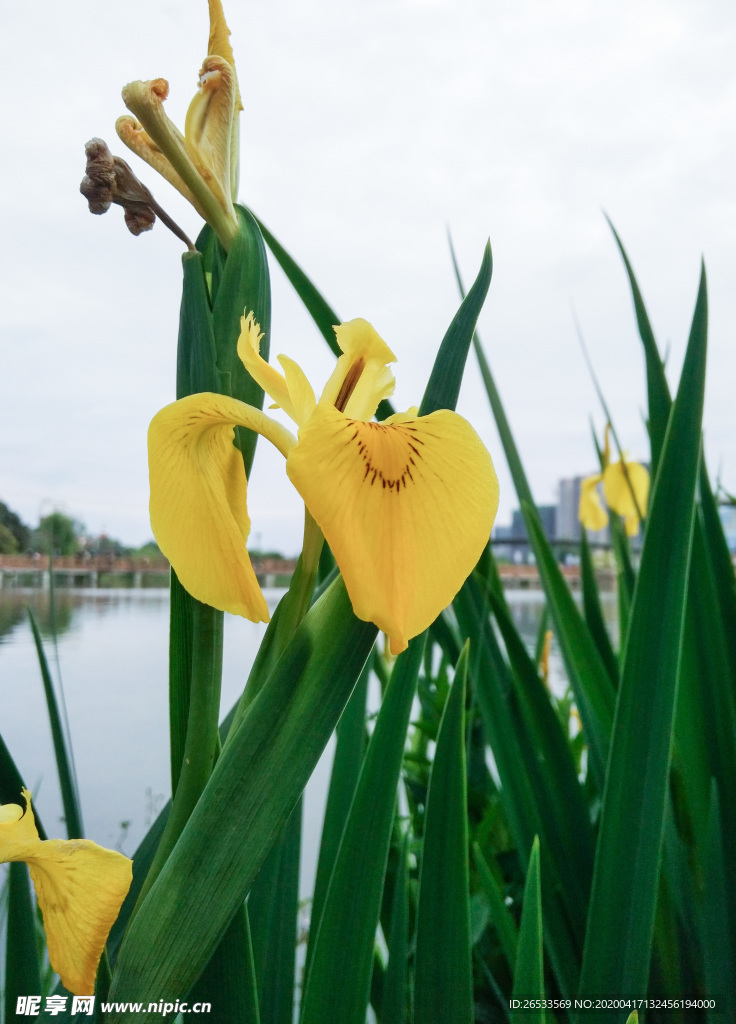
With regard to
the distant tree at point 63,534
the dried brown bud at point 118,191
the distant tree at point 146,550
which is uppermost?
the dried brown bud at point 118,191

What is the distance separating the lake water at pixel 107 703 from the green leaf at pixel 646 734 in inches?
12.1

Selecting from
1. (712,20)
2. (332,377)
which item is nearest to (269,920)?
(332,377)

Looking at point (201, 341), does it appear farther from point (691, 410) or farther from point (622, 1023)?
point (622, 1023)

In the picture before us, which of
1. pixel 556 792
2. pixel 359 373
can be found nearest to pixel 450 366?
pixel 359 373

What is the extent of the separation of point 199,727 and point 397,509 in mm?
80

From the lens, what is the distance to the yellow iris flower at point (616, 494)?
2.04 ft

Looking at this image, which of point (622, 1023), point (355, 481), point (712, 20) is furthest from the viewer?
point (712, 20)

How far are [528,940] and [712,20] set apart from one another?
2.55 feet

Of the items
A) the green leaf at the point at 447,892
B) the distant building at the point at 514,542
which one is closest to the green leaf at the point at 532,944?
the green leaf at the point at 447,892

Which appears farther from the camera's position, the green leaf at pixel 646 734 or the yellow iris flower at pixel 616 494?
the yellow iris flower at pixel 616 494

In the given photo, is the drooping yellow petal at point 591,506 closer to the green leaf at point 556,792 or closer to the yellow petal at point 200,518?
the green leaf at point 556,792

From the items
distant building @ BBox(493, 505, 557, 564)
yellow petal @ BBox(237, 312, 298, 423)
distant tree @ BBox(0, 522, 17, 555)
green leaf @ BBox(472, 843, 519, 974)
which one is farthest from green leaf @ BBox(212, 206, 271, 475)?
distant building @ BBox(493, 505, 557, 564)

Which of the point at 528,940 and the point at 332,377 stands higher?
the point at 332,377

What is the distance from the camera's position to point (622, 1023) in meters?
0.26
